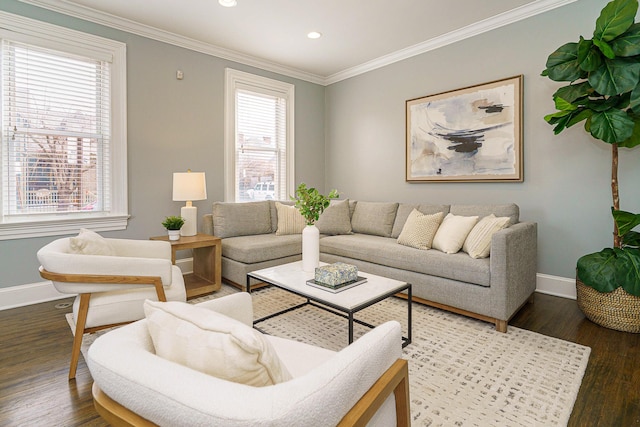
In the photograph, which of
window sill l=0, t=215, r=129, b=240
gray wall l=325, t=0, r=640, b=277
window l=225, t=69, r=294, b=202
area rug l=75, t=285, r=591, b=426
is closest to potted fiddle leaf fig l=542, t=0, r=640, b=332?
gray wall l=325, t=0, r=640, b=277

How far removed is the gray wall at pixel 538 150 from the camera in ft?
9.84

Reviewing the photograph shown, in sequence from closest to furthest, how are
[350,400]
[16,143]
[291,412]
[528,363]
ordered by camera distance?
[291,412] < [350,400] < [528,363] < [16,143]

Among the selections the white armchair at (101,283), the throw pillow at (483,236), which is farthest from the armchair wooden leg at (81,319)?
the throw pillow at (483,236)

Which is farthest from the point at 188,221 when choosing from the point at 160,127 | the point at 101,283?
the point at 101,283

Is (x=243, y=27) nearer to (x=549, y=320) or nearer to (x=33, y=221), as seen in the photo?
(x=33, y=221)

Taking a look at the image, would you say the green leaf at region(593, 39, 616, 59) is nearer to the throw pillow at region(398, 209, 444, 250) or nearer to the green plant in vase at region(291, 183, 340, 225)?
the throw pillow at region(398, 209, 444, 250)

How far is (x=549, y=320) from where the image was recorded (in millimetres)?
2707

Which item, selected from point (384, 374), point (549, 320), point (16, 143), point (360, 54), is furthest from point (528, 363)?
point (16, 143)

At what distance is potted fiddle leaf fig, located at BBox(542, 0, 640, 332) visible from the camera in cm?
233

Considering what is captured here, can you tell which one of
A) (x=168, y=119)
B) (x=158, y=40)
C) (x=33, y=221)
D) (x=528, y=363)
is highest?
(x=158, y=40)

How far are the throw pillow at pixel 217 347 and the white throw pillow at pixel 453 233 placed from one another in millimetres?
2452

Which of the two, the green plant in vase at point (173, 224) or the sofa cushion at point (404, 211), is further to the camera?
the sofa cushion at point (404, 211)

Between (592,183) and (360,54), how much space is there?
9.68 ft

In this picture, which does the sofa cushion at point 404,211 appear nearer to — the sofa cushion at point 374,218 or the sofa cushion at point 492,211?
the sofa cushion at point 374,218
